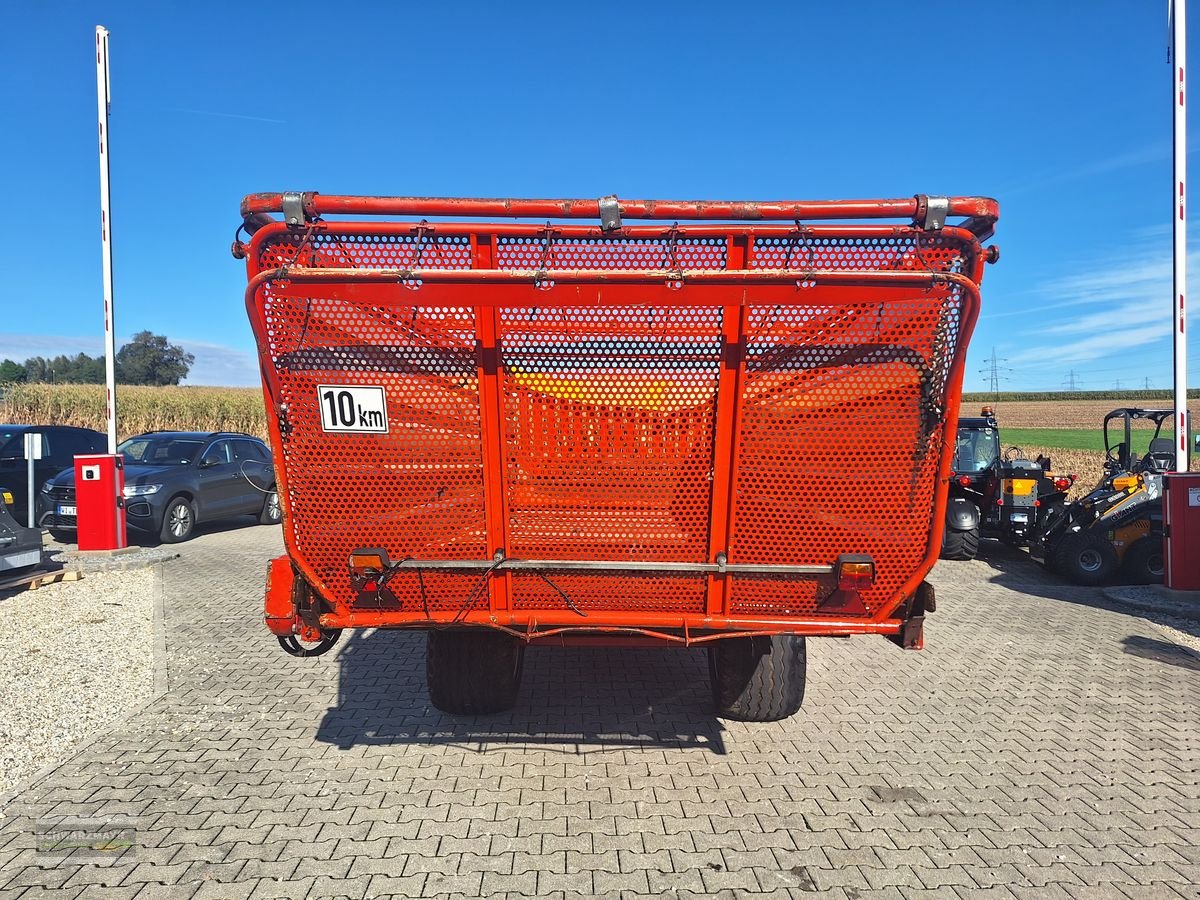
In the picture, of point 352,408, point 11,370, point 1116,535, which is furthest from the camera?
point 11,370

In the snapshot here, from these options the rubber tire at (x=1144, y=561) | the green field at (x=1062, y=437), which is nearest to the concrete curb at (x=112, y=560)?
the rubber tire at (x=1144, y=561)

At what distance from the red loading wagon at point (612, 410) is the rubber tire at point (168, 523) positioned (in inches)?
352

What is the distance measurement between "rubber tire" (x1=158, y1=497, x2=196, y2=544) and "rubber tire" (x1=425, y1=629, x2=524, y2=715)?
8230 mm

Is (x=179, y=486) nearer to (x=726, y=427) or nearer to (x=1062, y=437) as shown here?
(x=726, y=427)

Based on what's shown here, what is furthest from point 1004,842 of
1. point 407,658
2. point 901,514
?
point 407,658

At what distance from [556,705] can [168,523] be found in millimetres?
8587

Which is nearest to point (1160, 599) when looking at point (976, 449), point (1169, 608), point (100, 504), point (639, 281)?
point (1169, 608)

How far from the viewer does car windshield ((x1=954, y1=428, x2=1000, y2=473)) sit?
11.2 metres

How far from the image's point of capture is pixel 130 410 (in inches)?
1083

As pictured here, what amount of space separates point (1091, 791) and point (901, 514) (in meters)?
1.93

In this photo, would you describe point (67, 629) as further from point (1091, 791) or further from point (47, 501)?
point (1091, 791)

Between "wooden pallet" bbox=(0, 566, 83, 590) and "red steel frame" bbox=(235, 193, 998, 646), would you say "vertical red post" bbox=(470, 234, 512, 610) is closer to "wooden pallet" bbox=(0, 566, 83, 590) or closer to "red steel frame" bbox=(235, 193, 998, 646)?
"red steel frame" bbox=(235, 193, 998, 646)

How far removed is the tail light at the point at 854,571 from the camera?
10.3 feet

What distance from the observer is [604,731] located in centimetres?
442
